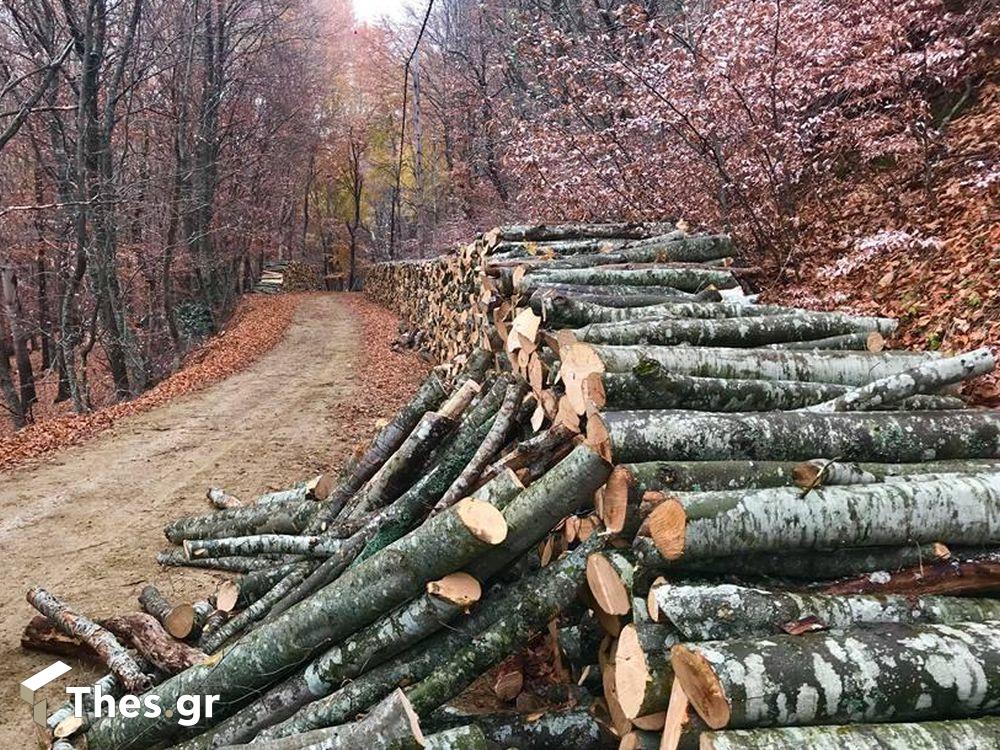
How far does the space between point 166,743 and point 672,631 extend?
338cm

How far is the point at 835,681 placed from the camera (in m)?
2.33

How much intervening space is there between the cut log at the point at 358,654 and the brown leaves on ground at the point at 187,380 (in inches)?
332

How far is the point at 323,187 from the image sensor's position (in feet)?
142

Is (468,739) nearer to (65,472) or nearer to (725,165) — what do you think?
(725,165)

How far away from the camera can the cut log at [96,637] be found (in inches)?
183

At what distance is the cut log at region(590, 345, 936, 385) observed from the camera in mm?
4512

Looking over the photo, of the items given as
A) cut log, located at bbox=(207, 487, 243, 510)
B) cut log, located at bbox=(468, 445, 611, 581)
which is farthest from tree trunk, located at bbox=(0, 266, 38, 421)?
cut log, located at bbox=(468, 445, 611, 581)

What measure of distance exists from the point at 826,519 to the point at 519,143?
12161mm

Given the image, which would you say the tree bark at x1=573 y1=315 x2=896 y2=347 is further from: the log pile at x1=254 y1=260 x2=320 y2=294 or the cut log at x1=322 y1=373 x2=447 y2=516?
the log pile at x1=254 y1=260 x2=320 y2=294

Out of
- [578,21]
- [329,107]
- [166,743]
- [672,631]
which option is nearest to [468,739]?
[672,631]

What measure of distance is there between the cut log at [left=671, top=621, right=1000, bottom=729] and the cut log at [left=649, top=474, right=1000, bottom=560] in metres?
0.52

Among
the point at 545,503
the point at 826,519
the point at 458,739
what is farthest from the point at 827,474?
the point at 458,739

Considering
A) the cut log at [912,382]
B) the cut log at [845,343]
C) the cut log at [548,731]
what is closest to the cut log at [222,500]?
the cut log at [548,731]

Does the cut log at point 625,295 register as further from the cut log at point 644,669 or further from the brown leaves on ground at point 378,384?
the cut log at point 644,669
